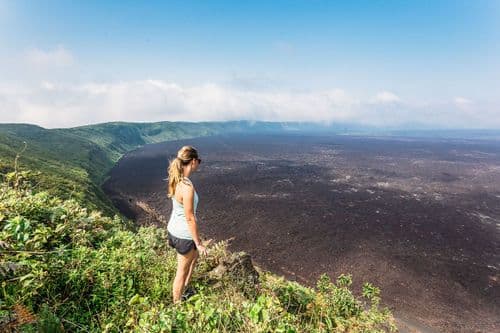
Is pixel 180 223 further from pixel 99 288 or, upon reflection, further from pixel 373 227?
pixel 373 227

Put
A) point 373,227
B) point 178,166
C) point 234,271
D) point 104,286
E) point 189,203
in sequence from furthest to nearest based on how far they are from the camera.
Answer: point 373,227 → point 234,271 → point 104,286 → point 178,166 → point 189,203

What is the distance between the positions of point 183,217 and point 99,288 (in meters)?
1.82

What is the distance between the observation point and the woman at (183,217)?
441 cm

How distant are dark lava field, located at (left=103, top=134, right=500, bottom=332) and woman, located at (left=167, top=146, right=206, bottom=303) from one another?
29295 millimetres

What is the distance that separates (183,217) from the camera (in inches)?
182

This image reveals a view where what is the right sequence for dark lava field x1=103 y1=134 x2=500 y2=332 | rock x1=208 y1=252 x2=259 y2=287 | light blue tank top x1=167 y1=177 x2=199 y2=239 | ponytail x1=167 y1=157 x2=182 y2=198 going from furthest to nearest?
dark lava field x1=103 y1=134 x2=500 y2=332 → rock x1=208 y1=252 x2=259 y2=287 → light blue tank top x1=167 y1=177 x2=199 y2=239 → ponytail x1=167 y1=157 x2=182 y2=198

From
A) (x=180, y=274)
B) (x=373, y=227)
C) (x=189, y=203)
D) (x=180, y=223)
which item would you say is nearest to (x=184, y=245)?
(x=180, y=223)

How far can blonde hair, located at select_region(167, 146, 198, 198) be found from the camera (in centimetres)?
447

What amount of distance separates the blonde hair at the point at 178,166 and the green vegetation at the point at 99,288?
1812mm

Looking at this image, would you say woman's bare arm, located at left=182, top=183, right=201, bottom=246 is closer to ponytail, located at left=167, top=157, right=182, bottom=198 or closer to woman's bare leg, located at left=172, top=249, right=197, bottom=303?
ponytail, located at left=167, top=157, right=182, bottom=198

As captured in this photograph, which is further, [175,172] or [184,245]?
Answer: [184,245]

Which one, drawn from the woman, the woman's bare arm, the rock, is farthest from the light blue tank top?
the rock

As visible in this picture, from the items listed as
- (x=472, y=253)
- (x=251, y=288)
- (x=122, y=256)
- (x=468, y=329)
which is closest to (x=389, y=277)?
(x=468, y=329)

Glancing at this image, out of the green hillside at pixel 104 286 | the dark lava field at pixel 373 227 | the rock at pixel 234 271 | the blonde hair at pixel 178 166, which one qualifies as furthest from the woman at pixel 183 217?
the dark lava field at pixel 373 227
